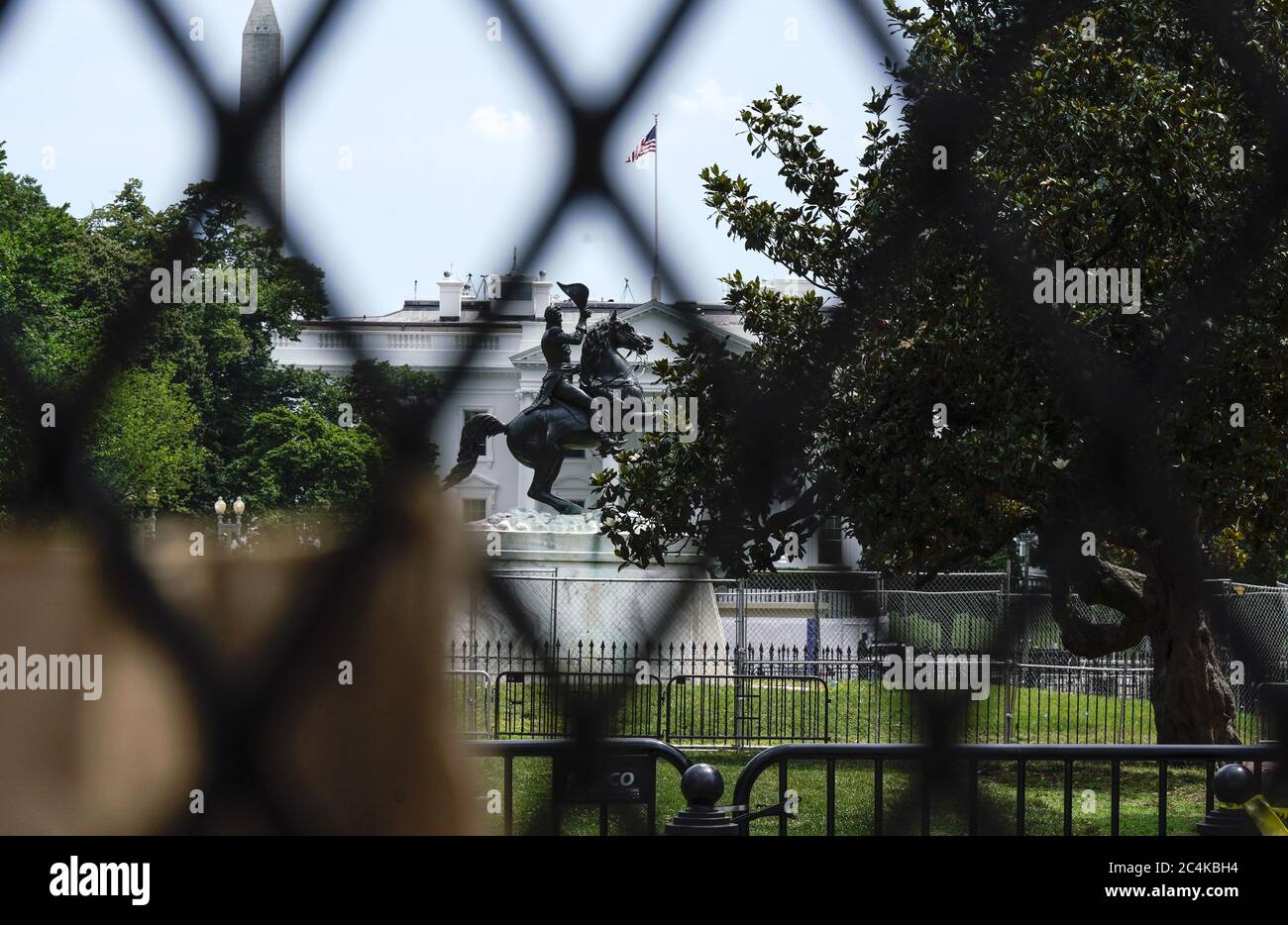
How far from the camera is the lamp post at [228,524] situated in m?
0.67

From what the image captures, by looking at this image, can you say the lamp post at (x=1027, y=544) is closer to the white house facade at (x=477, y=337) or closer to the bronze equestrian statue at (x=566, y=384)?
the bronze equestrian statue at (x=566, y=384)

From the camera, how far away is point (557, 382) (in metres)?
0.98

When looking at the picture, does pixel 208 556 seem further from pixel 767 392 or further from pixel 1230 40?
pixel 1230 40

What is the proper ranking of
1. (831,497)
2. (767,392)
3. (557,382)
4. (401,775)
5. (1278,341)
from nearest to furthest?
(401,775) → (767,392) → (557,382) → (831,497) → (1278,341)

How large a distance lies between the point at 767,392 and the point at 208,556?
383 mm

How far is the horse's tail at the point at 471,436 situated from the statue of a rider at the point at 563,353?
0.21ft

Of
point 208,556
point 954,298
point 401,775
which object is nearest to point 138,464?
point 208,556

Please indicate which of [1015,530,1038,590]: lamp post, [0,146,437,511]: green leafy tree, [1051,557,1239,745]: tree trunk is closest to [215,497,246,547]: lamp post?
[0,146,437,511]: green leafy tree

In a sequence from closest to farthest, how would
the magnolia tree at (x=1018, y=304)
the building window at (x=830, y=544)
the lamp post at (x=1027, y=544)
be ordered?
the magnolia tree at (x=1018, y=304) → the building window at (x=830, y=544) → the lamp post at (x=1027, y=544)

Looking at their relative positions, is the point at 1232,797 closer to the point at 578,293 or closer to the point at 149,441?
the point at 578,293

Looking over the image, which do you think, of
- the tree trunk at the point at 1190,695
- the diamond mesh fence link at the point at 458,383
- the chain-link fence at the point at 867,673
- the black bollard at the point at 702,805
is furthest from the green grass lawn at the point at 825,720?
the diamond mesh fence link at the point at 458,383

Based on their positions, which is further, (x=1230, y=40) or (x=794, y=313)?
(x=1230, y=40)

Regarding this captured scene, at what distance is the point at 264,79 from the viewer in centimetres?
75

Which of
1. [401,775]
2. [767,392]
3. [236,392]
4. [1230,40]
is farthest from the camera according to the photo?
[1230,40]
